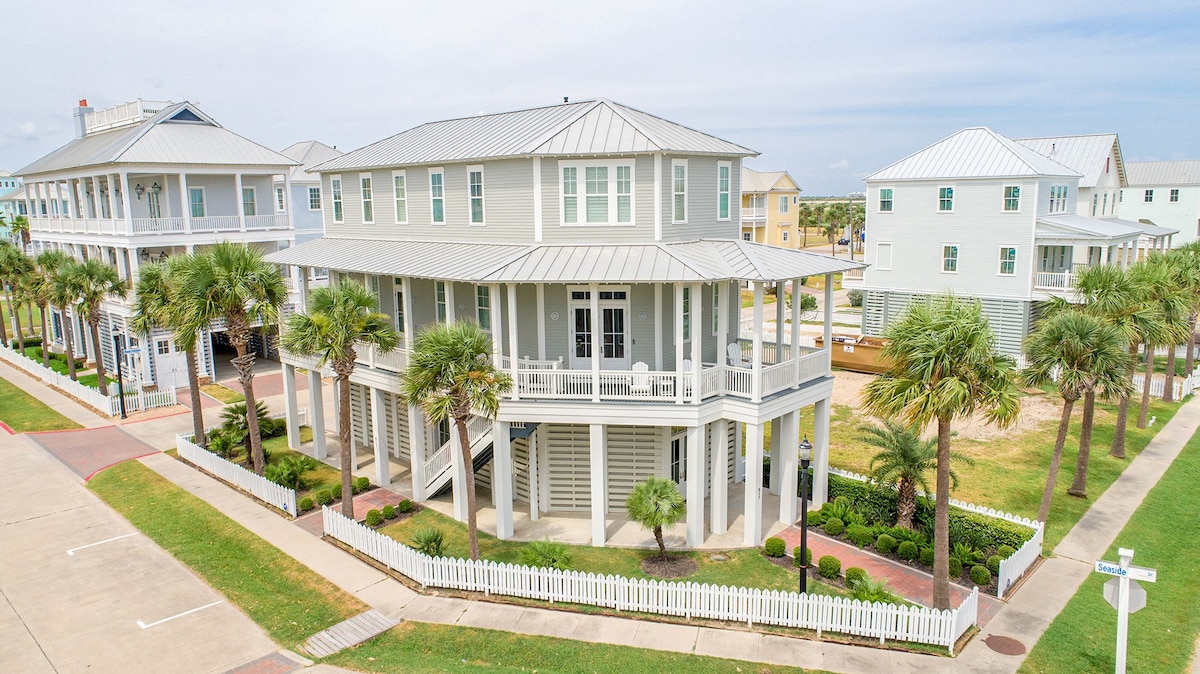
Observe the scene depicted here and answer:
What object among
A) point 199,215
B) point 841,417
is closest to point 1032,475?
point 841,417

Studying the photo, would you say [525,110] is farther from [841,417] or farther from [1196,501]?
[1196,501]

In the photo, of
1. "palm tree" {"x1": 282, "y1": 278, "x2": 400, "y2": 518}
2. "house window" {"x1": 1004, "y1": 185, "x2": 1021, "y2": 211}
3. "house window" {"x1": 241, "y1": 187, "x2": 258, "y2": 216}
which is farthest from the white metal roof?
"house window" {"x1": 241, "y1": 187, "x2": 258, "y2": 216}

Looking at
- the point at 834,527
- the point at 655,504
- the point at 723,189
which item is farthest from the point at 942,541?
the point at 723,189

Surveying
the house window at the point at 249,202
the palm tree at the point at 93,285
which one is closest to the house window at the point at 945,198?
the house window at the point at 249,202

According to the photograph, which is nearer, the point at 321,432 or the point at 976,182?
the point at 321,432

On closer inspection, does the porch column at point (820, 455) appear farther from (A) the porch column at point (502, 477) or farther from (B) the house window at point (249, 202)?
(B) the house window at point (249, 202)

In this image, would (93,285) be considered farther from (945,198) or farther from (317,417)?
(945,198)
